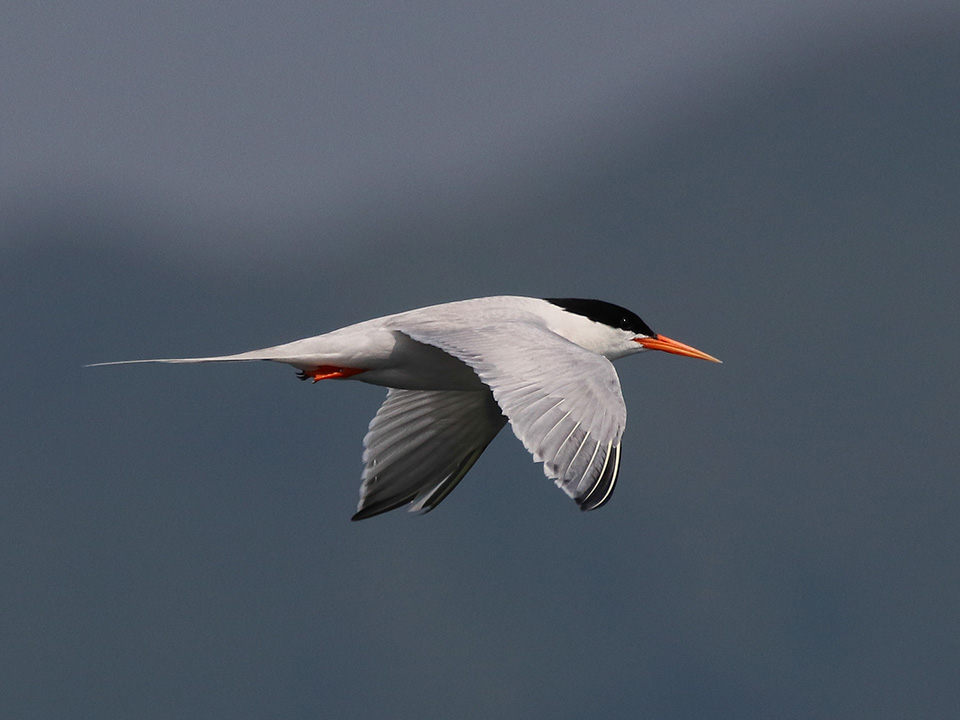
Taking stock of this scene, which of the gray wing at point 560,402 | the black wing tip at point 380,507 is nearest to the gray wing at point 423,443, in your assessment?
the black wing tip at point 380,507

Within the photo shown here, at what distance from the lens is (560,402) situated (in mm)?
7672

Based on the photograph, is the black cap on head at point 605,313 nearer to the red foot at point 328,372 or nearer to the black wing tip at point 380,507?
the red foot at point 328,372

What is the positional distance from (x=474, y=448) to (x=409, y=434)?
0.52 metres

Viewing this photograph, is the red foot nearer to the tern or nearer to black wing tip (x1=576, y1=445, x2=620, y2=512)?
Result: the tern

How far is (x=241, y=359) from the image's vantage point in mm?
8867

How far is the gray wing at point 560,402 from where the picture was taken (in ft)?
23.8

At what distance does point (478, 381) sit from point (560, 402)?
2.76 metres

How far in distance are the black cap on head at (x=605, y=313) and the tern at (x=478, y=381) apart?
11mm

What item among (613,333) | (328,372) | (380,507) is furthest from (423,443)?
(613,333)

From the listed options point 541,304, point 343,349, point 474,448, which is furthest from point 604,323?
point 343,349

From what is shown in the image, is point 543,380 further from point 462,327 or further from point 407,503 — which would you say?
point 407,503

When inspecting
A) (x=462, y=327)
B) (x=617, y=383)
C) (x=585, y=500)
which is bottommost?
(x=585, y=500)

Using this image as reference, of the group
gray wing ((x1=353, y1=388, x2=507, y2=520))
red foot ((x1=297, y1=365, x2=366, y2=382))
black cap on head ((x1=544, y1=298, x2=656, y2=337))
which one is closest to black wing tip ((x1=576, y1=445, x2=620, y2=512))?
red foot ((x1=297, y1=365, x2=366, y2=382))

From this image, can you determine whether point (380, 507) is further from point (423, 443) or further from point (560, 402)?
point (560, 402)
